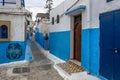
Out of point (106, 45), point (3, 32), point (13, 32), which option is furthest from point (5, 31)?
point (106, 45)

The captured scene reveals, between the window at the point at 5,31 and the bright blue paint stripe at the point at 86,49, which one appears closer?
the bright blue paint stripe at the point at 86,49

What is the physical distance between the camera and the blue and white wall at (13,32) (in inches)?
495

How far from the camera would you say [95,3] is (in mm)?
7914

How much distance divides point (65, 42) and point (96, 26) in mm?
4548

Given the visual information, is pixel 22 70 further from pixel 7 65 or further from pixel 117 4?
pixel 117 4

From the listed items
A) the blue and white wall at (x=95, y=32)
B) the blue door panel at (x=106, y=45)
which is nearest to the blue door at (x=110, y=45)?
the blue door panel at (x=106, y=45)

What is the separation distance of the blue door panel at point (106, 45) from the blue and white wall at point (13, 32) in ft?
22.7

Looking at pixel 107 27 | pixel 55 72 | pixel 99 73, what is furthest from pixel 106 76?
pixel 55 72

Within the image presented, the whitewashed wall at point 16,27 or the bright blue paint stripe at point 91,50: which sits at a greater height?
the whitewashed wall at point 16,27

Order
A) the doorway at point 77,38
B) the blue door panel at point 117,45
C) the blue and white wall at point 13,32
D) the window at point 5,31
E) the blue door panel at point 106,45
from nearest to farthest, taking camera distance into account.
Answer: the blue door panel at point 117,45 → the blue door panel at point 106,45 → the doorway at point 77,38 → the window at point 5,31 → the blue and white wall at point 13,32

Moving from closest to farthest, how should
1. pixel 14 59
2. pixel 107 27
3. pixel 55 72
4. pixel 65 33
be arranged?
pixel 107 27
pixel 55 72
pixel 65 33
pixel 14 59

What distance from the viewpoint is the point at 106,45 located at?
707 centimetres

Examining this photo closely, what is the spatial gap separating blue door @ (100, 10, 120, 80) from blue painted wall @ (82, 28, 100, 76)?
0.45 metres

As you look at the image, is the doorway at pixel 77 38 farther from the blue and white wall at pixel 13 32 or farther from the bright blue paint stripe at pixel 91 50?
the blue and white wall at pixel 13 32
